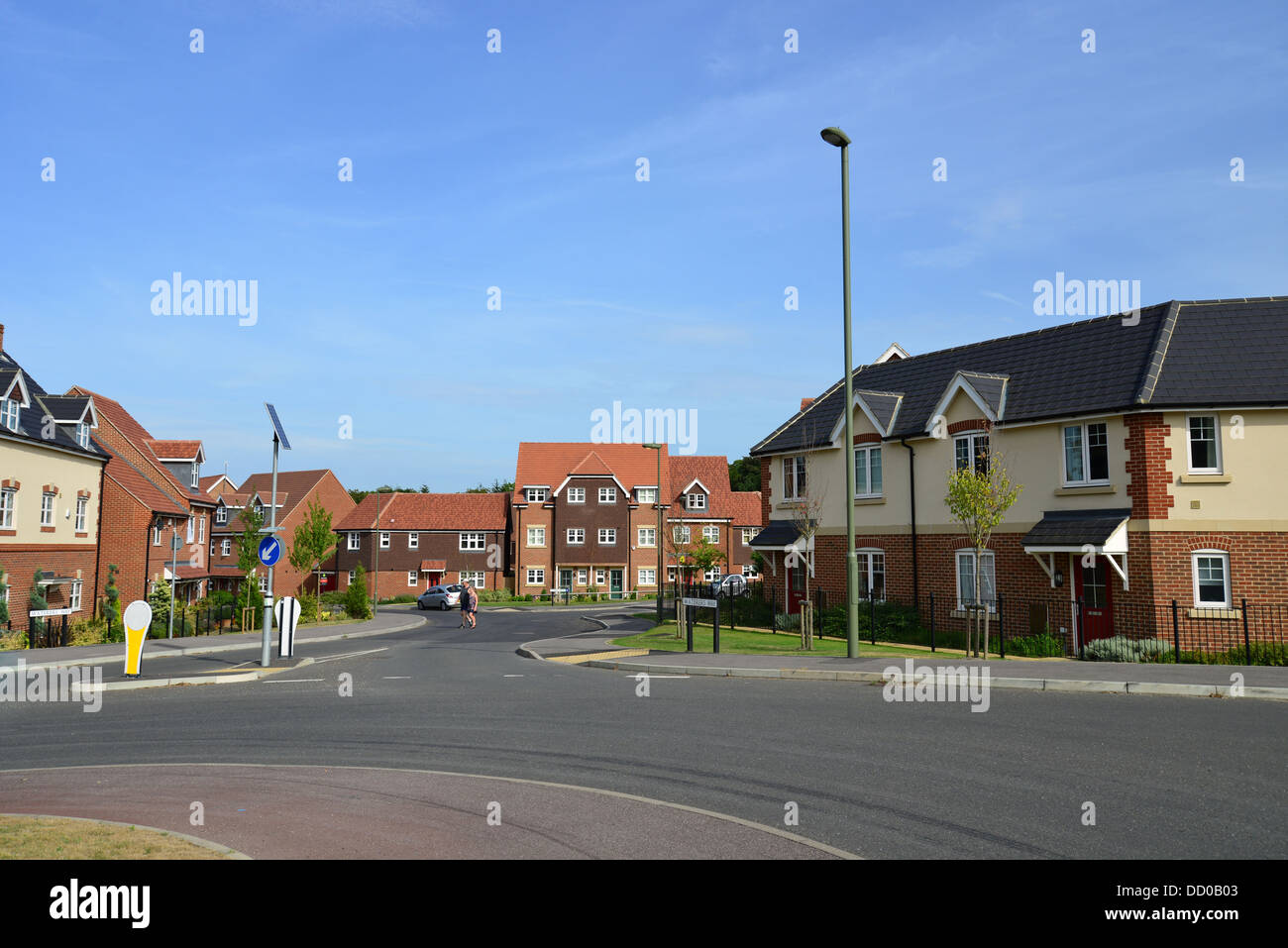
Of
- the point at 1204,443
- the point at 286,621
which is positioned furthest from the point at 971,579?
the point at 286,621

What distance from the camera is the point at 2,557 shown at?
30.9 metres

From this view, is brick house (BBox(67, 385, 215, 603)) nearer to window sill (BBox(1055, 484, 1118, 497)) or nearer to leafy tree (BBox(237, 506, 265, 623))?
leafy tree (BBox(237, 506, 265, 623))

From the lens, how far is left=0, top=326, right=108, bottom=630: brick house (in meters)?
31.6

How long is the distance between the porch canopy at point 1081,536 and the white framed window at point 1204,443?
1.94 m

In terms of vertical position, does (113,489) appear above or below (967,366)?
below

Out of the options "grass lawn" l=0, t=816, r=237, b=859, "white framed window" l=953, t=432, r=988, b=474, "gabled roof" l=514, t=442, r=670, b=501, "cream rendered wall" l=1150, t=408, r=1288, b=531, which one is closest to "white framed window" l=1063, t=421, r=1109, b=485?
"cream rendered wall" l=1150, t=408, r=1288, b=531

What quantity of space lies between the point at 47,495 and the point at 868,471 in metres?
31.0

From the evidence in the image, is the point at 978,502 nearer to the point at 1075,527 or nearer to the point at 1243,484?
the point at 1075,527

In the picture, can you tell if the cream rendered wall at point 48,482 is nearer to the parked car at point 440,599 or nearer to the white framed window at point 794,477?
the parked car at point 440,599

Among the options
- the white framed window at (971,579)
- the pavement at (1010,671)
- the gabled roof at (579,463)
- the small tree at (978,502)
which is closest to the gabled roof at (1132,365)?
the small tree at (978,502)
